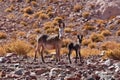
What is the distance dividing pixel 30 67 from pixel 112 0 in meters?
24.5

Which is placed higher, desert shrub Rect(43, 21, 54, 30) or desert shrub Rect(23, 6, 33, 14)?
desert shrub Rect(23, 6, 33, 14)

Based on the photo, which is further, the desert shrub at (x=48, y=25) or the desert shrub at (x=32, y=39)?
the desert shrub at (x=48, y=25)

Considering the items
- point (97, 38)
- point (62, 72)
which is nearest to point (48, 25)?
point (97, 38)

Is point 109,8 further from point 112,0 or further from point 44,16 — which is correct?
point 44,16

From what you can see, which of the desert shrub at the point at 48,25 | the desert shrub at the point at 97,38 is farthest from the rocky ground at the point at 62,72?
the desert shrub at the point at 48,25

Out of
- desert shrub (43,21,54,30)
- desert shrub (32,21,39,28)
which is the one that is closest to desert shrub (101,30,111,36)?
desert shrub (43,21,54,30)

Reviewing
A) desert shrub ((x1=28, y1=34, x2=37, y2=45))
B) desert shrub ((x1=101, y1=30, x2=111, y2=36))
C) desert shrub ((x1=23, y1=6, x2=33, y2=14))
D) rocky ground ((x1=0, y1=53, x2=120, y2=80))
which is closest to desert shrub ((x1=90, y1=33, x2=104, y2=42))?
desert shrub ((x1=101, y1=30, x2=111, y2=36))

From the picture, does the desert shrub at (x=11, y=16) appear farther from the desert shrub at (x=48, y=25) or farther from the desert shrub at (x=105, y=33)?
the desert shrub at (x=105, y=33)

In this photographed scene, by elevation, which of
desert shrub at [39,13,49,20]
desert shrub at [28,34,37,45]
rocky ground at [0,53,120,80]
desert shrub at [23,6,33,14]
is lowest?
desert shrub at [28,34,37,45]

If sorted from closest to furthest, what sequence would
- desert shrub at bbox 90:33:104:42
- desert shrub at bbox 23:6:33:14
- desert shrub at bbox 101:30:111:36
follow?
desert shrub at bbox 90:33:104:42, desert shrub at bbox 101:30:111:36, desert shrub at bbox 23:6:33:14

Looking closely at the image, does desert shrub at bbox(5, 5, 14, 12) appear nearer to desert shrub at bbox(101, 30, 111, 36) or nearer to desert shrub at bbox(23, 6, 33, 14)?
desert shrub at bbox(23, 6, 33, 14)

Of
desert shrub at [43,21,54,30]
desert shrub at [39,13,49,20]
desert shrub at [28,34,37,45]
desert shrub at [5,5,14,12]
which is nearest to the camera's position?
desert shrub at [28,34,37,45]

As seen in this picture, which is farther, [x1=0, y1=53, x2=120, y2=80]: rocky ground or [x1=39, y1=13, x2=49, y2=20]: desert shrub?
[x1=39, y1=13, x2=49, y2=20]: desert shrub

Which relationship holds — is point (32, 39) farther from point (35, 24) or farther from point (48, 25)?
point (35, 24)
